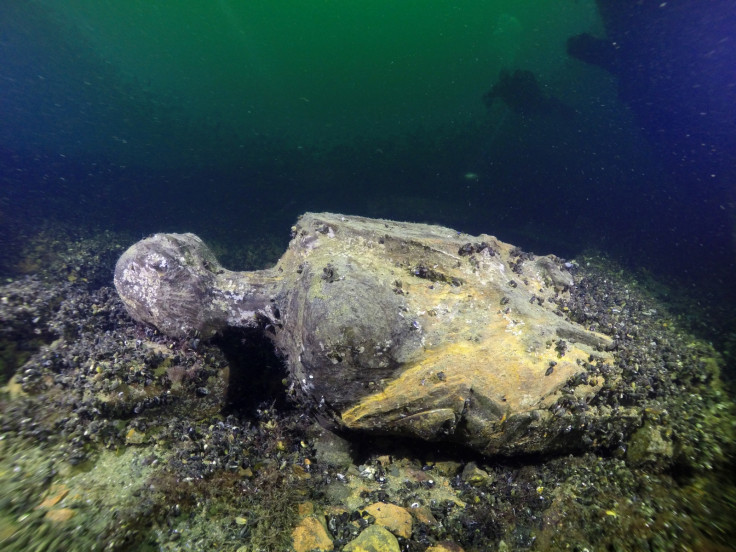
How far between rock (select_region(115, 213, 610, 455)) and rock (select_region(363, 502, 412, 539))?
2.82 feet

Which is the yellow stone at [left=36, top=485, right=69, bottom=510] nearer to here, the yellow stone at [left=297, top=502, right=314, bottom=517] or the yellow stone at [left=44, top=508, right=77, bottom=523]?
the yellow stone at [left=44, top=508, right=77, bottom=523]

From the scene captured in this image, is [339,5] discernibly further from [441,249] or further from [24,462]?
[24,462]

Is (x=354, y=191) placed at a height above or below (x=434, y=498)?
above

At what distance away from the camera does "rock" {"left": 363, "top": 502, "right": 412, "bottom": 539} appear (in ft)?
12.0

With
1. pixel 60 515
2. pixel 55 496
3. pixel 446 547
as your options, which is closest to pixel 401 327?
pixel 446 547

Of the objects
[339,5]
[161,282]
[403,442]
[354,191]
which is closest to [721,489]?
[403,442]

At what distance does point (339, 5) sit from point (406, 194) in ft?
65.8

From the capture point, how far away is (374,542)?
3.35 metres

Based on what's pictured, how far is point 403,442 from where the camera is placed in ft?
16.6

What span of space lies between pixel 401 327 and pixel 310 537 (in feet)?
8.44

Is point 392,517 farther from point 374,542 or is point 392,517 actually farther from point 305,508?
point 305,508

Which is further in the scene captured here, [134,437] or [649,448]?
[134,437]

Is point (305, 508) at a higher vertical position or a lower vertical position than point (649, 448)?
lower

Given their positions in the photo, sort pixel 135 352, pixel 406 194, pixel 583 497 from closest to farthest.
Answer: pixel 583 497 → pixel 135 352 → pixel 406 194
